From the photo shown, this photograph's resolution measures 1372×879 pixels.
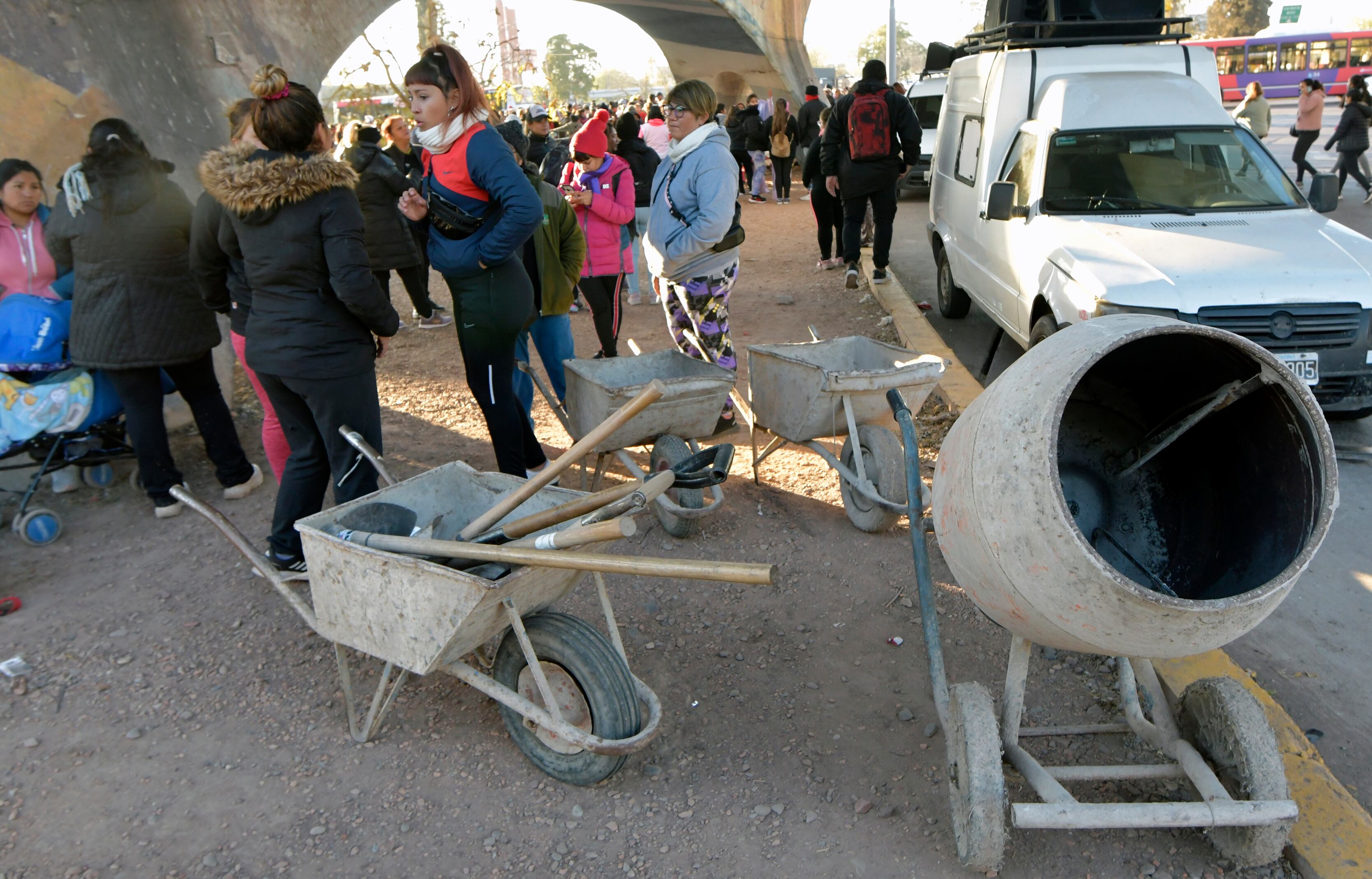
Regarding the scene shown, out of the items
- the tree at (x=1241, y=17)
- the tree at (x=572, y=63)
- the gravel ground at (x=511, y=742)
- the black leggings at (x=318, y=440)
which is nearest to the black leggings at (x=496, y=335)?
the black leggings at (x=318, y=440)

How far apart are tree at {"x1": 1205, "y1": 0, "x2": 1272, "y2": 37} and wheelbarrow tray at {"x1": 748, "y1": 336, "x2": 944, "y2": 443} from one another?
73826mm

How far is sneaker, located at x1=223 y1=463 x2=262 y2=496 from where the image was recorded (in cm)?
499

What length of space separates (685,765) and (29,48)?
5921 mm

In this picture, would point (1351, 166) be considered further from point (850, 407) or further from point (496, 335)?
point (496, 335)

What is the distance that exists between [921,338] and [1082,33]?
350 centimetres

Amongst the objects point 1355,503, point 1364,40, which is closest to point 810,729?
point 1355,503

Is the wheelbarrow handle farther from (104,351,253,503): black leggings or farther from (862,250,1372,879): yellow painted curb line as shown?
(104,351,253,503): black leggings

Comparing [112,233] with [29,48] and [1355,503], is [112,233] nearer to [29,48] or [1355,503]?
[29,48]

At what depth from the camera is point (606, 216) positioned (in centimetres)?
623

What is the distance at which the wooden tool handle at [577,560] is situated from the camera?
6.48 ft

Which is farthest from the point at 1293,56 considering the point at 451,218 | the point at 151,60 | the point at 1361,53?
the point at 451,218

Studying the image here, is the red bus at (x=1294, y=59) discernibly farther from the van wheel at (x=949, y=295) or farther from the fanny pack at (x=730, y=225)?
the fanny pack at (x=730, y=225)

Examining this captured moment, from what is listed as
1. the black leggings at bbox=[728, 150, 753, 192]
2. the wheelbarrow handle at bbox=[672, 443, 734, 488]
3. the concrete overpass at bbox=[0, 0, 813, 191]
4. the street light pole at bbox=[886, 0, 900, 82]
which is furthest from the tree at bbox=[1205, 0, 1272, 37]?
the wheelbarrow handle at bbox=[672, 443, 734, 488]

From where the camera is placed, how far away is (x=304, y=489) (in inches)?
155
